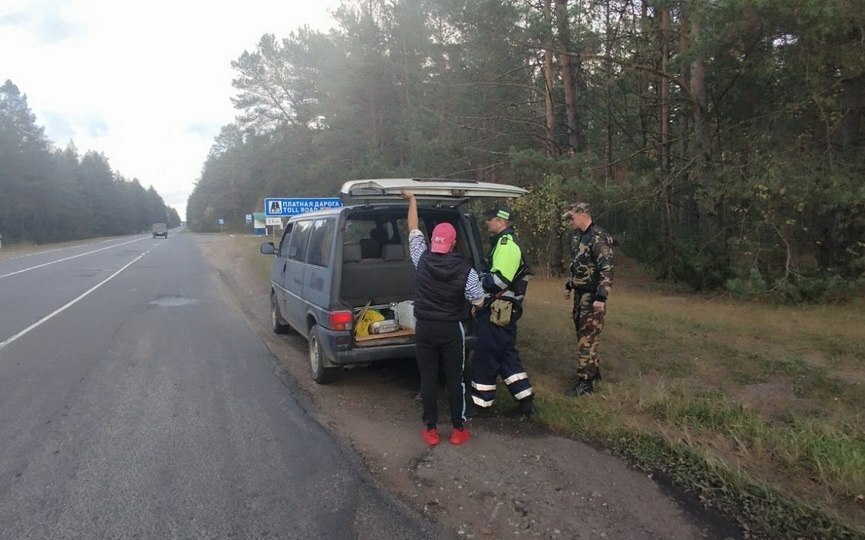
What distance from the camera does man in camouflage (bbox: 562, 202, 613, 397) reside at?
17.3 ft

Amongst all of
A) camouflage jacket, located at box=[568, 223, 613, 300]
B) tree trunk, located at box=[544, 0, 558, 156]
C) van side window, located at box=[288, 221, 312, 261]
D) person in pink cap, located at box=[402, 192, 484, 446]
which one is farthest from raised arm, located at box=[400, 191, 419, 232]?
tree trunk, located at box=[544, 0, 558, 156]

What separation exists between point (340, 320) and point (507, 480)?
240 cm

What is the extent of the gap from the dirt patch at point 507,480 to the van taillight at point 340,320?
718 mm

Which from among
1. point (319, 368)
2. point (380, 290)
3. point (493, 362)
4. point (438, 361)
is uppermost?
point (380, 290)

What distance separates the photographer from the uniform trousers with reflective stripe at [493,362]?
4945 mm

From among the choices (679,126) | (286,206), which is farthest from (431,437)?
(286,206)

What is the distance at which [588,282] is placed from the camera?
213 inches

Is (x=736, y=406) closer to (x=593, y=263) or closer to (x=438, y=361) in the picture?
(x=593, y=263)

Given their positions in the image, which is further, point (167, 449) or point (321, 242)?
point (321, 242)

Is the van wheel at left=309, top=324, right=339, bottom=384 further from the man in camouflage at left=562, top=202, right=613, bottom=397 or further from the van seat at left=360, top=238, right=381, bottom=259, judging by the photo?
the man in camouflage at left=562, top=202, right=613, bottom=397

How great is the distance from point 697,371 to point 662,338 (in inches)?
60.3

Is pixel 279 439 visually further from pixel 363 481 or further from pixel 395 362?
pixel 395 362

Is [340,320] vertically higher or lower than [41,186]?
lower

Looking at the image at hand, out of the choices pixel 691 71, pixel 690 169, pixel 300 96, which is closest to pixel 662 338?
pixel 690 169
